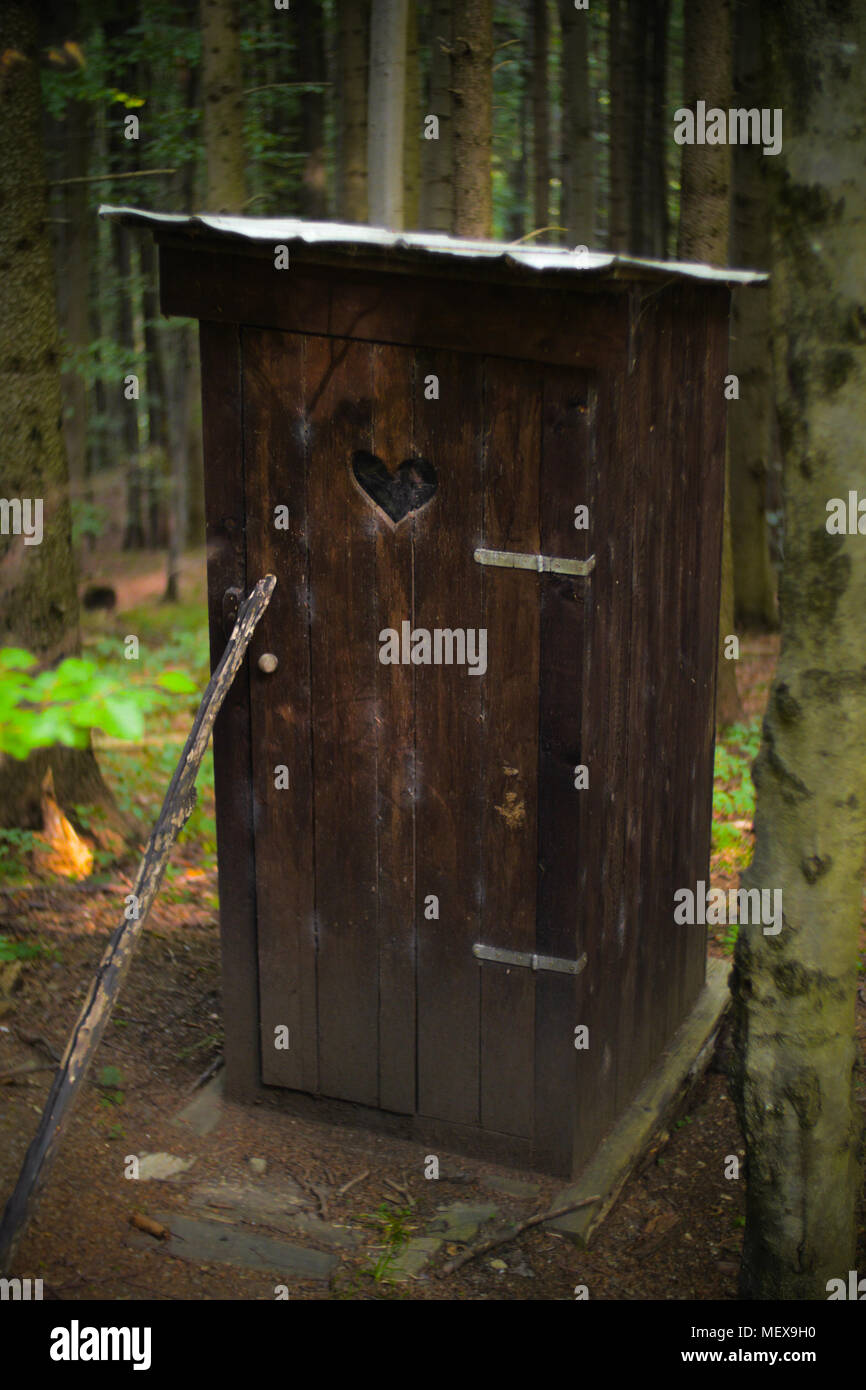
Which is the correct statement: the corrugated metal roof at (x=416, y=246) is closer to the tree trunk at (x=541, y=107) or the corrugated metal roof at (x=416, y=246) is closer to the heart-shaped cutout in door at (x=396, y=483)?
the heart-shaped cutout in door at (x=396, y=483)

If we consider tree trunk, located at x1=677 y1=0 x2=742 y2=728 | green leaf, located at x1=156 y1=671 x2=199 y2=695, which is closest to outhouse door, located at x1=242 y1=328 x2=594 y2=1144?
green leaf, located at x1=156 y1=671 x2=199 y2=695

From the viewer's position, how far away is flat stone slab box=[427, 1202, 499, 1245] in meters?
4.02

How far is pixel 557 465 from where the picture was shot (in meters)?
3.78

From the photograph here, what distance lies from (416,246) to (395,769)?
1647 mm

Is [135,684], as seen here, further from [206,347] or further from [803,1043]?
[803,1043]

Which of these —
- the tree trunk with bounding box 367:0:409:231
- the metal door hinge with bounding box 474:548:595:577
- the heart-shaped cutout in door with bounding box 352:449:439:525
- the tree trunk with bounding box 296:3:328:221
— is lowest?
the metal door hinge with bounding box 474:548:595:577

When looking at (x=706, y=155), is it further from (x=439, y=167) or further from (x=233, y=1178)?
(x=233, y=1178)

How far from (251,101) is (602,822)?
11070mm

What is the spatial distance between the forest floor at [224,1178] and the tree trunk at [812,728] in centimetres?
49

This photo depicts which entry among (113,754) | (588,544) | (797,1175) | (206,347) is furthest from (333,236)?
(113,754)

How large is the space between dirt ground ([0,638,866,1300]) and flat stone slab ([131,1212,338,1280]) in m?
0.04

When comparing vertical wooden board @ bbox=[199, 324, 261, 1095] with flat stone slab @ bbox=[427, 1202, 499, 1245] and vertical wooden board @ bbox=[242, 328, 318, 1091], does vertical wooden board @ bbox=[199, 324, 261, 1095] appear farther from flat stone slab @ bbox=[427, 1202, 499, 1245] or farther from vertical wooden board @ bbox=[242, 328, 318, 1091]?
flat stone slab @ bbox=[427, 1202, 499, 1245]

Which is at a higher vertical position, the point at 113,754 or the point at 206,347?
the point at 206,347

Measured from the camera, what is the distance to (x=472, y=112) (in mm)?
7258
